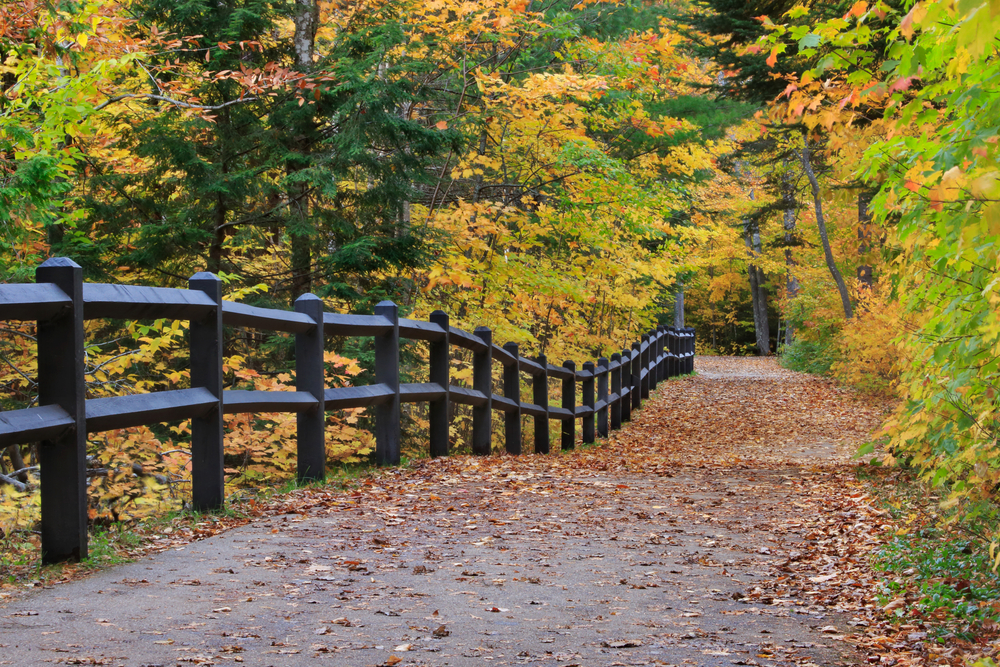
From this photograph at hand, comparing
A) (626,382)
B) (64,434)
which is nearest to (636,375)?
(626,382)

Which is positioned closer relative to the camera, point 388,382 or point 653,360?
point 388,382

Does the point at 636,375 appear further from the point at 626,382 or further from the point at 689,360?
the point at 689,360

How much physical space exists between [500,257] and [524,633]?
1113cm

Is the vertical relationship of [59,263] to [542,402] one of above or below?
above

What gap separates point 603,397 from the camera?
13766 mm

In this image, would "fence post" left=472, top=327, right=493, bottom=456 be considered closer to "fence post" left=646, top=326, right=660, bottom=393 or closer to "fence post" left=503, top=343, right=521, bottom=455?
"fence post" left=503, top=343, right=521, bottom=455

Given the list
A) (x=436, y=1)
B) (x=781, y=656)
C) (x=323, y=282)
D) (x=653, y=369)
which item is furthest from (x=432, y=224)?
(x=781, y=656)

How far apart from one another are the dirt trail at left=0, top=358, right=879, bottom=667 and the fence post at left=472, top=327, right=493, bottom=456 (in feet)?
5.26

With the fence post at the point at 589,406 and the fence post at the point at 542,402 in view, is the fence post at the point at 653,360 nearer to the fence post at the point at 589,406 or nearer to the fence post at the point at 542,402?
the fence post at the point at 589,406

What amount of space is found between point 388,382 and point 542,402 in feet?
12.8

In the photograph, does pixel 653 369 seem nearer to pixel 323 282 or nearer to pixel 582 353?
pixel 582 353

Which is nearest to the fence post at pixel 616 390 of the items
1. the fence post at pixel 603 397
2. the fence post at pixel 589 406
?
the fence post at pixel 603 397

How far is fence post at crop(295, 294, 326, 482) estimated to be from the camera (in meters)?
6.58

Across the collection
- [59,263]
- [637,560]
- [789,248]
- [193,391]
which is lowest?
[637,560]
